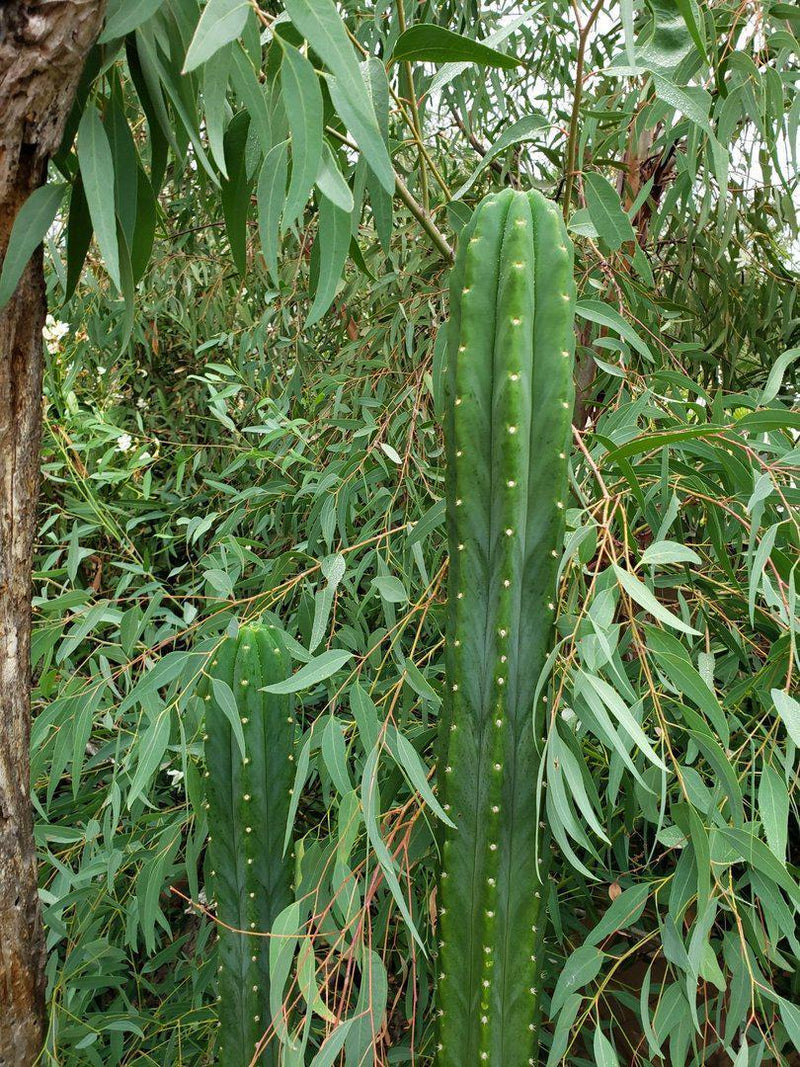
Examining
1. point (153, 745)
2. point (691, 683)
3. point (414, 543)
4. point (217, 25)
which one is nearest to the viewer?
point (217, 25)

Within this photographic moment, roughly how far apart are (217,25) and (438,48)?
0.27 metres

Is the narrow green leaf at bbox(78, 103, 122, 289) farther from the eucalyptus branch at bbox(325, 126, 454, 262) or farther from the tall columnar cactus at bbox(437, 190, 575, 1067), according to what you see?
the tall columnar cactus at bbox(437, 190, 575, 1067)

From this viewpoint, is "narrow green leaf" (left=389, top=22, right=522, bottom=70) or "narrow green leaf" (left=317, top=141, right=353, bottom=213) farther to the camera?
"narrow green leaf" (left=389, top=22, right=522, bottom=70)

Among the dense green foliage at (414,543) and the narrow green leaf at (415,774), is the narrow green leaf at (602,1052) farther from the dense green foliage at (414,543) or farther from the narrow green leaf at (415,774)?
the narrow green leaf at (415,774)

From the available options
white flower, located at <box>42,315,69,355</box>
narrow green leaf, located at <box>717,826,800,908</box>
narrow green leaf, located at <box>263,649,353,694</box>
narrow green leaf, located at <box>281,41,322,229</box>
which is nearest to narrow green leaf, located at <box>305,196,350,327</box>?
narrow green leaf, located at <box>281,41,322,229</box>

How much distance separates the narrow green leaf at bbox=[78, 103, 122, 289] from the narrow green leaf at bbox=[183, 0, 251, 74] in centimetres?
15

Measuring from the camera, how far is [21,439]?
719 millimetres

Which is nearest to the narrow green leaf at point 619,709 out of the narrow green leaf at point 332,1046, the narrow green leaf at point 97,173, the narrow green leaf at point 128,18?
the narrow green leaf at point 332,1046

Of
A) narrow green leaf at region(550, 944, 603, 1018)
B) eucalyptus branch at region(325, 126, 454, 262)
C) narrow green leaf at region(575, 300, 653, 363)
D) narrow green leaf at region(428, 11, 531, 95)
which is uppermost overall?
narrow green leaf at region(428, 11, 531, 95)

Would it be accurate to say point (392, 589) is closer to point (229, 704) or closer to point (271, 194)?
point (229, 704)

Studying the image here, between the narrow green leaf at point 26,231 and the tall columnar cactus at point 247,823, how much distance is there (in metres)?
0.49

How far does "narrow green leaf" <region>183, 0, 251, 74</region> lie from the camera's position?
1.85ft

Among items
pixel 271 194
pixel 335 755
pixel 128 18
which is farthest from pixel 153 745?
pixel 128 18

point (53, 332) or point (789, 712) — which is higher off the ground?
point (53, 332)
